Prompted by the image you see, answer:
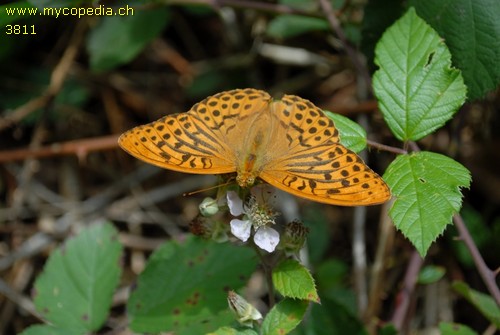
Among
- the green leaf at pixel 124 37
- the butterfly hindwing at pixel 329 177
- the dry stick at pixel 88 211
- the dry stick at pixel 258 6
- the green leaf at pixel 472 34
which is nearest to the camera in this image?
the butterfly hindwing at pixel 329 177

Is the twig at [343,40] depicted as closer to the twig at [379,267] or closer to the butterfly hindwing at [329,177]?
the twig at [379,267]

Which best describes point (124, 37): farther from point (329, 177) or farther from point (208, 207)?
point (329, 177)

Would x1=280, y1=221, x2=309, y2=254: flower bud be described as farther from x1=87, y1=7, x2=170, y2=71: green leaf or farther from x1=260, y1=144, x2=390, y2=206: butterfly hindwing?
x1=87, y1=7, x2=170, y2=71: green leaf

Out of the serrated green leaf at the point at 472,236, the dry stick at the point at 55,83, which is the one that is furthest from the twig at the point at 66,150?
the serrated green leaf at the point at 472,236

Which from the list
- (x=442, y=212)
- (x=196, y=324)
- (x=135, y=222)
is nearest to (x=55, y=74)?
(x=135, y=222)

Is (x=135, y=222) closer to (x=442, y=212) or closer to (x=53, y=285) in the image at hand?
(x=53, y=285)

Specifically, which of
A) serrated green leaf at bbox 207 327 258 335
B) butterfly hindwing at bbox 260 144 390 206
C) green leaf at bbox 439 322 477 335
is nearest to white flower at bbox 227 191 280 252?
butterfly hindwing at bbox 260 144 390 206
